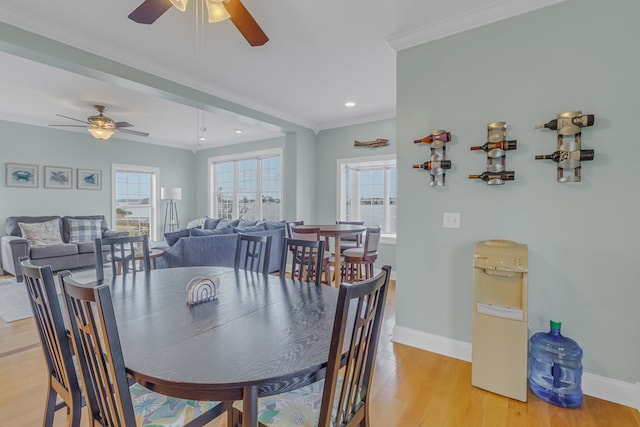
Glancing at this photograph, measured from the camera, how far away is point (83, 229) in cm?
575

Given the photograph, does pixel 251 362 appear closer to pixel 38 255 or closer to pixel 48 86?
pixel 48 86

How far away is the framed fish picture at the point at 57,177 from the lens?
222 inches

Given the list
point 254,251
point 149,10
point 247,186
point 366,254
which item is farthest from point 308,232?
point 247,186

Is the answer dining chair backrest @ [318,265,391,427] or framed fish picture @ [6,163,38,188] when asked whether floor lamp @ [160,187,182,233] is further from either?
dining chair backrest @ [318,265,391,427]

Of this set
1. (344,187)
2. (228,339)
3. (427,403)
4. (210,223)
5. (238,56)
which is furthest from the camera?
(210,223)

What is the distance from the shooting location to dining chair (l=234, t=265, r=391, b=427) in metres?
0.94

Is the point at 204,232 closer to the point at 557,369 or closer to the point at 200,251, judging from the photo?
the point at 200,251

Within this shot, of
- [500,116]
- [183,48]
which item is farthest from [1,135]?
[500,116]

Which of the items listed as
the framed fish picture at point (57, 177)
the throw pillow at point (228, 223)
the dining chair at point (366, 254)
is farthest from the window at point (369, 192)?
the framed fish picture at point (57, 177)

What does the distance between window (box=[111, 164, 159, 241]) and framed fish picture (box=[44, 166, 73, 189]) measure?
767mm

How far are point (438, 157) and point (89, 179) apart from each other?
21.7ft

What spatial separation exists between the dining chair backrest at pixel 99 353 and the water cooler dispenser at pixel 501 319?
197 cm

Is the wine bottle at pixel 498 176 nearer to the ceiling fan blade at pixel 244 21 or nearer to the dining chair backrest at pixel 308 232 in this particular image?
the ceiling fan blade at pixel 244 21

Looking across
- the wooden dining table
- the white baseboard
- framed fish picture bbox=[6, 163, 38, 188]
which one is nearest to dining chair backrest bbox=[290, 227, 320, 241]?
the white baseboard
